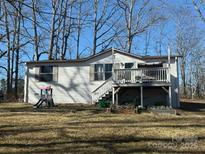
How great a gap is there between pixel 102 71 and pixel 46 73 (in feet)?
14.6

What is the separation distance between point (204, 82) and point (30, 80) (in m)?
42.2

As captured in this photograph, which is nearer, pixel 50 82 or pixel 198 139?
pixel 198 139

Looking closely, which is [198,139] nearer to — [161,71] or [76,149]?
[76,149]

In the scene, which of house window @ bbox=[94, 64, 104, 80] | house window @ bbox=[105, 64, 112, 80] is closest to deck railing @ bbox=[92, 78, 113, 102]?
house window @ bbox=[105, 64, 112, 80]

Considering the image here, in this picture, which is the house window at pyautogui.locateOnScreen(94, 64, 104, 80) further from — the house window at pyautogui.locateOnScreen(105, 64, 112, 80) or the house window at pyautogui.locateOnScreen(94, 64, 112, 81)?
the house window at pyautogui.locateOnScreen(105, 64, 112, 80)

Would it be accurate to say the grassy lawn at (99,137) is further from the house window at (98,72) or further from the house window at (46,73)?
the house window at (46,73)

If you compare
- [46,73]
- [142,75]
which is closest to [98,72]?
[46,73]

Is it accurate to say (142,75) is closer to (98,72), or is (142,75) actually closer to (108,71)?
(108,71)

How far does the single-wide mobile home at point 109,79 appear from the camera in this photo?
19823 millimetres

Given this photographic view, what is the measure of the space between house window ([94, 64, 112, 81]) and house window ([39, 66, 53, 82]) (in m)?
3.56

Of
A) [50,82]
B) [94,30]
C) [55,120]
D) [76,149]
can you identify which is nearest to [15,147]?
[76,149]

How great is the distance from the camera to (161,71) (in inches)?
773

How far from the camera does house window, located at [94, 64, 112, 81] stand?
73.9 ft

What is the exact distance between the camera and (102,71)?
22719mm
